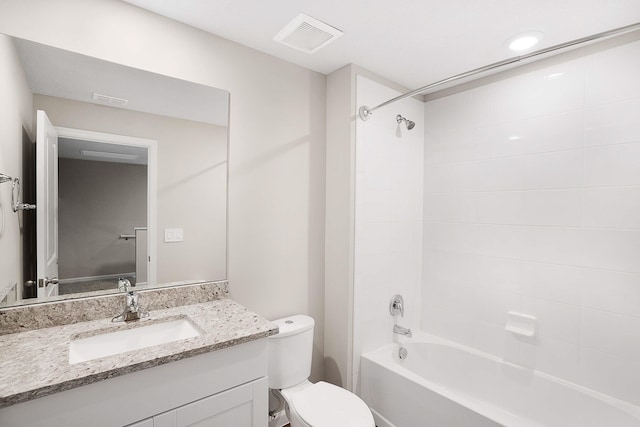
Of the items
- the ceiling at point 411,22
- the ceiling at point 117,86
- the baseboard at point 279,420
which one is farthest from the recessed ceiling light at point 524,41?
the baseboard at point 279,420

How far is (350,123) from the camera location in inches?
84.9

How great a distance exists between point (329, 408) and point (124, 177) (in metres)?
1.54

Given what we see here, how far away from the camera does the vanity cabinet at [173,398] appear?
39.2 inches

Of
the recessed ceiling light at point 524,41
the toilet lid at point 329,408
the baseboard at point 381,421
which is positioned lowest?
the baseboard at point 381,421

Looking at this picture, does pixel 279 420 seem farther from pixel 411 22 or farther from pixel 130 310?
pixel 411 22

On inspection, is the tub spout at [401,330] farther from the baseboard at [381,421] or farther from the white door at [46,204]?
the white door at [46,204]

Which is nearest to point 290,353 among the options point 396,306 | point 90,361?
point 396,306

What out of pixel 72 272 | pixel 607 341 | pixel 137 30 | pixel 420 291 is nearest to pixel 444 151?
pixel 420 291

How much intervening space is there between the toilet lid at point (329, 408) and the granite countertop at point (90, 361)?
530 millimetres

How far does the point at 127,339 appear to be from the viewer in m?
1.45

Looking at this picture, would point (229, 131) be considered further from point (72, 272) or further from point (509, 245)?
point (509, 245)

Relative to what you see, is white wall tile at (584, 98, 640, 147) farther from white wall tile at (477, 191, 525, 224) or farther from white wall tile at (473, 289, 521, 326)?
white wall tile at (473, 289, 521, 326)

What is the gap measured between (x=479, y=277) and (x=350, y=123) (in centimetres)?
144

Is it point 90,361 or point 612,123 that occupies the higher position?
point 612,123
